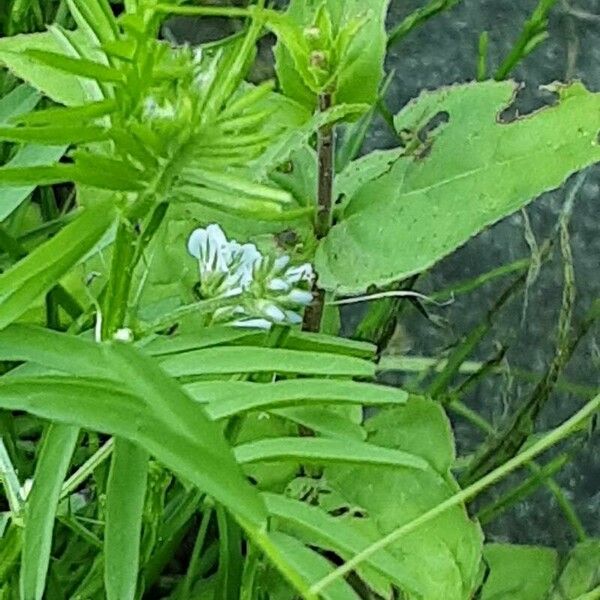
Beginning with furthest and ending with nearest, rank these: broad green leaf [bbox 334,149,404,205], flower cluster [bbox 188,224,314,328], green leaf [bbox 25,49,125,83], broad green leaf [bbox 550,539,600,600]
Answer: broad green leaf [bbox 550,539,600,600]
broad green leaf [bbox 334,149,404,205]
flower cluster [bbox 188,224,314,328]
green leaf [bbox 25,49,125,83]

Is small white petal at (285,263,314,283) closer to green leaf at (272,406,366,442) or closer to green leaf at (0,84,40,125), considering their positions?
green leaf at (272,406,366,442)

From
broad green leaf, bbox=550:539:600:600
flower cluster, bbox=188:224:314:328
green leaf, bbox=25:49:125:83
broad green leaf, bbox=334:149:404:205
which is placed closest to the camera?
green leaf, bbox=25:49:125:83

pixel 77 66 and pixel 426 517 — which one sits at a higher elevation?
pixel 77 66

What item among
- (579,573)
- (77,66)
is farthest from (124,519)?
(579,573)

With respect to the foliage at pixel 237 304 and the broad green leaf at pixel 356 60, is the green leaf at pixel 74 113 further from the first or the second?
the broad green leaf at pixel 356 60

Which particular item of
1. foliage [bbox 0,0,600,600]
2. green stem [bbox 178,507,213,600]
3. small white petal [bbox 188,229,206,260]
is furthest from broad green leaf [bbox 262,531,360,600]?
green stem [bbox 178,507,213,600]

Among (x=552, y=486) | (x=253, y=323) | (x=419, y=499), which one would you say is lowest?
(x=552, y=486)

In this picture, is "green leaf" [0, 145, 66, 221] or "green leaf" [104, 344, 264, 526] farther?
"green leaf" [0, 145, 66, 221]

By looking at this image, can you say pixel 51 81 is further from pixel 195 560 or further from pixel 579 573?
pixel 579 573
